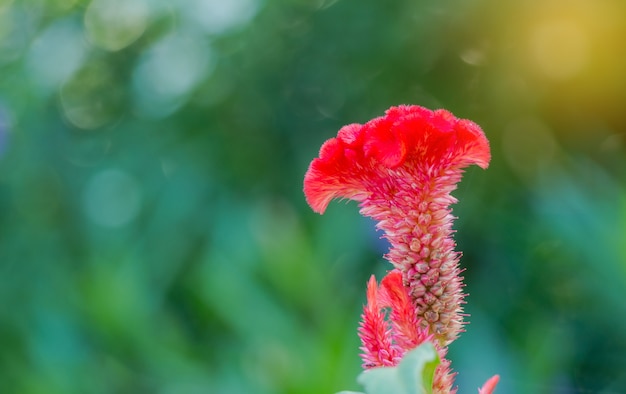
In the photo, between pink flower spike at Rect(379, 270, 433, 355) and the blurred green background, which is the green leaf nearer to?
pink flower spike at Rect(379, 270, 433, 355)

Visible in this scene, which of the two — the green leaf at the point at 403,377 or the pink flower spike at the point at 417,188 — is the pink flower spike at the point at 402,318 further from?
the green leaf at the point at 403,377

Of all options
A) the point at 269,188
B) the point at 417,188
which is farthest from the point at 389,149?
the point at 269,188

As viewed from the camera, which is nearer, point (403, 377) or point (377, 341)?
point (403, 377)

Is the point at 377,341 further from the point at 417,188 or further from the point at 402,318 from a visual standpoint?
the point at 417,188

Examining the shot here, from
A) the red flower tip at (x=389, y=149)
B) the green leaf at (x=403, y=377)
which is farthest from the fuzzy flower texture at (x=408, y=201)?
the green leaf at (x=403, y=377)

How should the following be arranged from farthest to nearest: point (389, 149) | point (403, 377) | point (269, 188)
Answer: point (269, 188)
point (389, 149)
point (403, 377)

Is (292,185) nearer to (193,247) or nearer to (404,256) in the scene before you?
(193,247)

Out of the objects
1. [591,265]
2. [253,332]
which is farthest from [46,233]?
[591,265]

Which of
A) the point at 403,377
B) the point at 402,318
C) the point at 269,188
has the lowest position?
the point at 403,377
